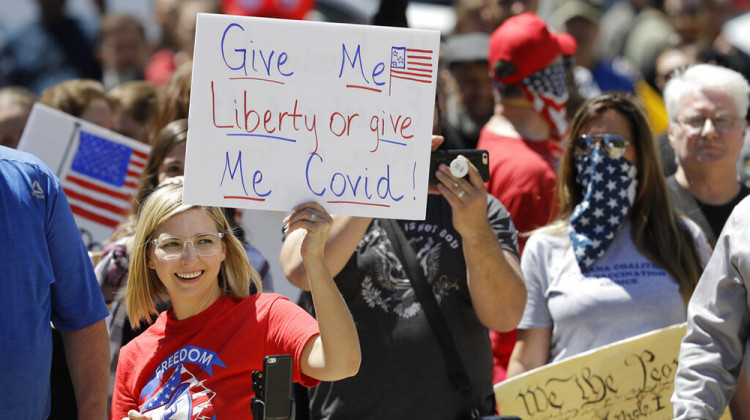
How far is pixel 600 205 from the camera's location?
3.96 m

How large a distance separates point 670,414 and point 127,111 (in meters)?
3.49

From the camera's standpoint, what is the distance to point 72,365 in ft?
9.78

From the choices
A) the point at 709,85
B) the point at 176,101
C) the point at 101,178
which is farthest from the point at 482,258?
the point at 101,178

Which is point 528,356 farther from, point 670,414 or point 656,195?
point 656,195

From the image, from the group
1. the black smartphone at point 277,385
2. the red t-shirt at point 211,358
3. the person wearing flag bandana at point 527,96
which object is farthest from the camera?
the person wearing flag bandana at point 527,96

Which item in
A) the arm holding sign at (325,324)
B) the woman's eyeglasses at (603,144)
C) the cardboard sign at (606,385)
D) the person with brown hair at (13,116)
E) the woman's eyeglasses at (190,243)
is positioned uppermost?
the person with brown hair at (13,116)

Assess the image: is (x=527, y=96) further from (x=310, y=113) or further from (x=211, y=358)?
(x=211, y=358)

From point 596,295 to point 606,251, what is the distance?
0.21 m

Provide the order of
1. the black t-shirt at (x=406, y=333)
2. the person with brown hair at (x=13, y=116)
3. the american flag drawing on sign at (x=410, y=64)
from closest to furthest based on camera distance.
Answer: the american flag drawing on sign at (x=410, y=64) < the black t-shirt at (x=406, y=333) < the person with brown hair at (x=13, y=116)

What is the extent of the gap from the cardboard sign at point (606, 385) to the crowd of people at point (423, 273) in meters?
0.12

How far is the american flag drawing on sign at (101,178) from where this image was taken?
4.59m

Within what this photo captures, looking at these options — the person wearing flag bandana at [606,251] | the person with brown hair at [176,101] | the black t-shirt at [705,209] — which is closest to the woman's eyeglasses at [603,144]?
the person wearing flag bandana at [606,251]

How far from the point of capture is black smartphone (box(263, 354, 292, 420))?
2.44 meters

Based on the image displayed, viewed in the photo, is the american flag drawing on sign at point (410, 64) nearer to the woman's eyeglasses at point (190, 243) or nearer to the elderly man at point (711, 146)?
the woman's eyeglasses at point (190, 243)
